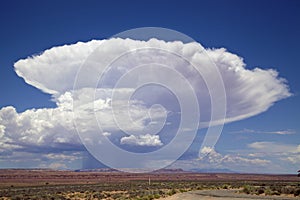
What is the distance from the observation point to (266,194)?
4712cm

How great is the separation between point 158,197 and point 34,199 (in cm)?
1917

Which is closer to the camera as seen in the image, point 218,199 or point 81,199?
point 218,199

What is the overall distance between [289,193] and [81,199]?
30.0m

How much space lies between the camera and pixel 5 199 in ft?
186

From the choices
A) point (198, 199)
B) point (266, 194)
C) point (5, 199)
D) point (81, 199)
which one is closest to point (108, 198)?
point (81, 199)

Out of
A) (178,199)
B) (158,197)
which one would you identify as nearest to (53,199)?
(158,197)

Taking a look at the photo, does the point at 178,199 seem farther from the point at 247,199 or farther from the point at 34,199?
the point at 34,199

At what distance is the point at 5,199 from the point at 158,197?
24.8 m

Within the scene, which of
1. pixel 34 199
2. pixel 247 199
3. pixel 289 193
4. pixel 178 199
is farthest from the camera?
pixel 34 199

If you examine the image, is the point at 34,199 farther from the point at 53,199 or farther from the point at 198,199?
the point at 198,199

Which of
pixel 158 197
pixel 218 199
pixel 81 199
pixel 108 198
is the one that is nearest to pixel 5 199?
pixel 81 199

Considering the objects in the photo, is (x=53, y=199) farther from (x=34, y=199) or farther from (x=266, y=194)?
(x=266, y=194)

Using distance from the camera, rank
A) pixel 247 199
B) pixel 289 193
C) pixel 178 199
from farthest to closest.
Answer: pixel 289 193 → pixel 178 199 → pixel 247 199

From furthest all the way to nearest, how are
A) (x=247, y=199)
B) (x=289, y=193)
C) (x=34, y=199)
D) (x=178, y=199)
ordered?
(x=34, y=199), (x=289, y=193), (x=178, y=199), (x=247, y=199)
